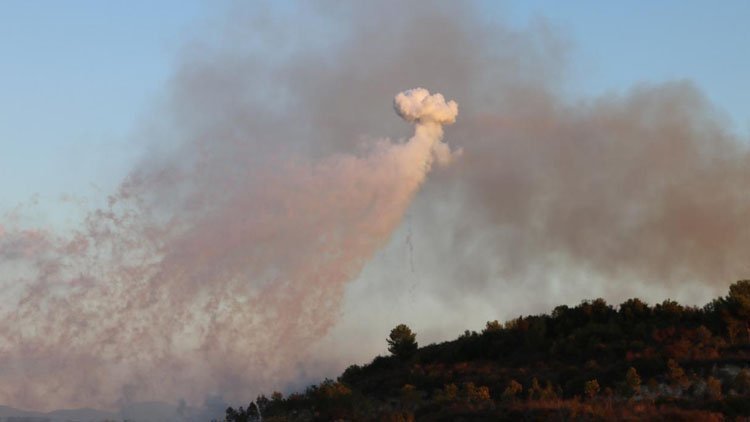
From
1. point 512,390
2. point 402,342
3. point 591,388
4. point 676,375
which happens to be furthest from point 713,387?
point 402,342

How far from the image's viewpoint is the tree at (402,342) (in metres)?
68.7

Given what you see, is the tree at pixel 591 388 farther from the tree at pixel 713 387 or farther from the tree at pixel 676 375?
the tree at pixel 713 387

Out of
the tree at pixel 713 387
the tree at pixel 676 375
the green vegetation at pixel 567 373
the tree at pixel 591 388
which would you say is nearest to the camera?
the green vegetation at pixel 567 373

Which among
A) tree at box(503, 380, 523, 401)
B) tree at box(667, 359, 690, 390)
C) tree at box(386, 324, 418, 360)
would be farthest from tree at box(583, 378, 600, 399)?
tree at box(386, 324, 418, 360)

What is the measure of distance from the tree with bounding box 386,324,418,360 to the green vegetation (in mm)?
79

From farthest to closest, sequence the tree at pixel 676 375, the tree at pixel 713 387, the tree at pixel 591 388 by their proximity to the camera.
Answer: the tree at pixel 591 388, the tree at pixel 676 375, the tree at pixel 713 387

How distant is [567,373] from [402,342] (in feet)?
63.4

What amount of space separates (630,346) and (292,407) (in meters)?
21.4

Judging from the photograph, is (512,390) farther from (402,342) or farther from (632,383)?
(402,342)

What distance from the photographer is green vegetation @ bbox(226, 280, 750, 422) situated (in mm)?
39750

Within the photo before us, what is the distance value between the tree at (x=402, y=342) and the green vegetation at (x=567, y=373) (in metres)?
0.08

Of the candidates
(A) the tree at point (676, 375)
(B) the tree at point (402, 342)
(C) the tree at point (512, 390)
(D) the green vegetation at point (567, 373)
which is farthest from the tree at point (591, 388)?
(B) the tree at point (402, 342)

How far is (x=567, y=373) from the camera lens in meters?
52.3

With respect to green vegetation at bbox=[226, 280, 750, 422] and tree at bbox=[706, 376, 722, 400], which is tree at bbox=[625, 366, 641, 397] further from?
tree at bbox=[706, 376, 722, 400]
